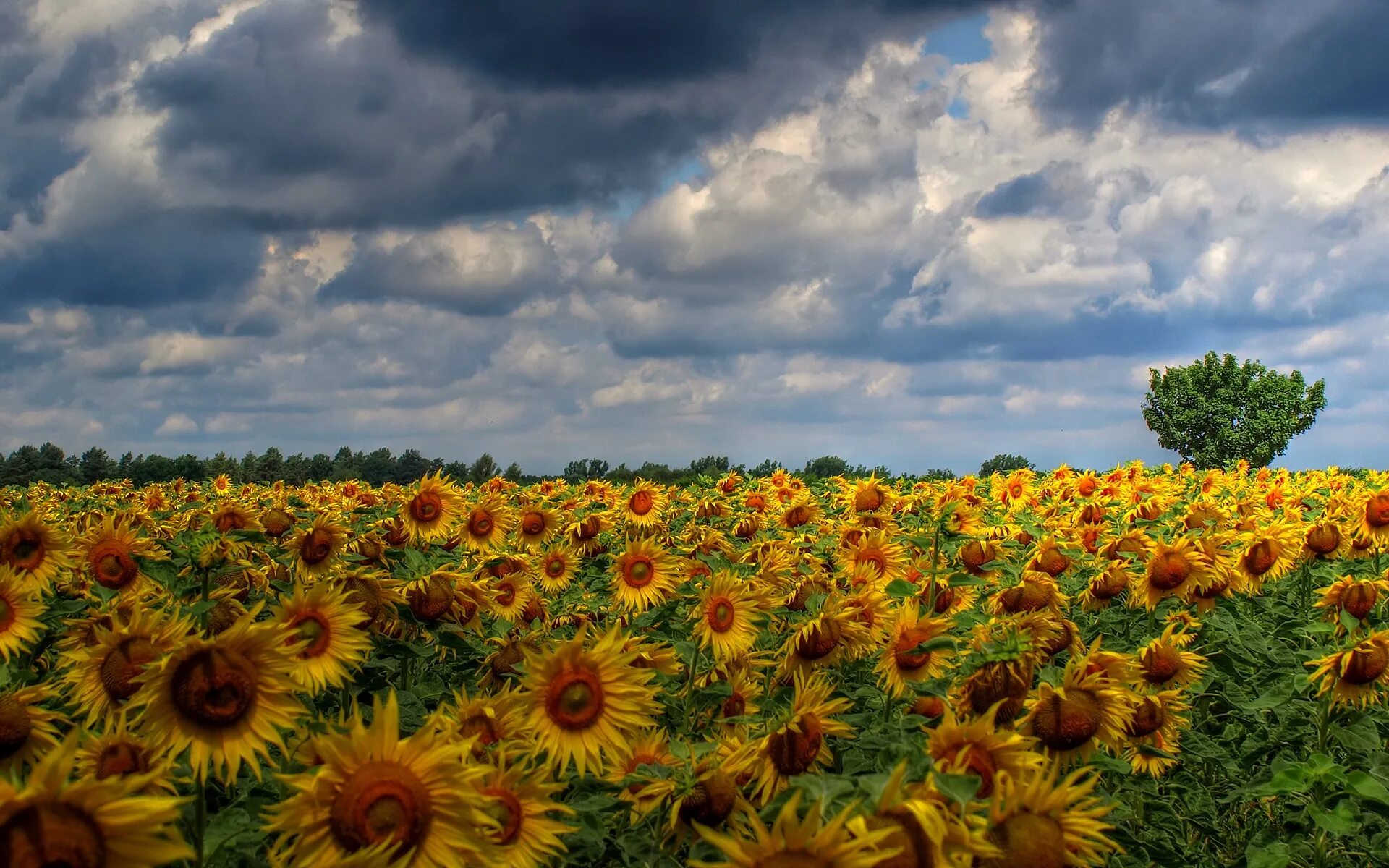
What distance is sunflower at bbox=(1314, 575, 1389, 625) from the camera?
6.92 metres

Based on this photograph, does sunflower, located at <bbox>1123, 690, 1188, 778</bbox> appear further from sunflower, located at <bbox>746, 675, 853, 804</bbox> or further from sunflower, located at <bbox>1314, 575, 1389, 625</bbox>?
sunflower, located at <bbox>746, 675, 853, 804</bbox>

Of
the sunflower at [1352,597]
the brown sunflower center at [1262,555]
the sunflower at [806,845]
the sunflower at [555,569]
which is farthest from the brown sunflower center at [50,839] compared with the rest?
the brown sunflower center at [1262,555]

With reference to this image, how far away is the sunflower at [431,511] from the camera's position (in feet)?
28.5

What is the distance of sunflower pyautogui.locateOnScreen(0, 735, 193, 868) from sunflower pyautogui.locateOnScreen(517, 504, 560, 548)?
7.21 metres

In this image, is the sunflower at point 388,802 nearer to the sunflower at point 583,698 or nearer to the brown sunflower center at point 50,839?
the brown sunflower center at point 50,839

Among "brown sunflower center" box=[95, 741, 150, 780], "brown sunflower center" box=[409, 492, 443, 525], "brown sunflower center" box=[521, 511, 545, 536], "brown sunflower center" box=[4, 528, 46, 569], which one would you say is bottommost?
Answer: "brown sunflower center" box=[95, 741, 150, 780]

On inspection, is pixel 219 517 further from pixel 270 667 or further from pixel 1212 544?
pixel 1212 544

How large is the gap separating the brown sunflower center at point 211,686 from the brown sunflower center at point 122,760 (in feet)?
1.19

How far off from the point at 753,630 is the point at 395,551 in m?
2.51

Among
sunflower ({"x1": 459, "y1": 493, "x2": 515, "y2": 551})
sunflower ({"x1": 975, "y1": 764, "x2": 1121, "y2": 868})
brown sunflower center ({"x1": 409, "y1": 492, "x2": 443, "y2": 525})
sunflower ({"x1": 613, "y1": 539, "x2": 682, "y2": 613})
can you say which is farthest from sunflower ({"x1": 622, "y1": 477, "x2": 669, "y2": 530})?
sunflower ({"x1": 975, "y1": 764, "x2": 1121, "y2": 868})

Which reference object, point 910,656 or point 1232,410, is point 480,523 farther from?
point 1232,410

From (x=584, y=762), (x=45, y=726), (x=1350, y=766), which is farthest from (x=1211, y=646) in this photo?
(x=45, y=726)

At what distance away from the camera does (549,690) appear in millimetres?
4105

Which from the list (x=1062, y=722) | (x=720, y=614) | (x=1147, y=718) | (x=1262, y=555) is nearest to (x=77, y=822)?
(x=1062, y=722)
